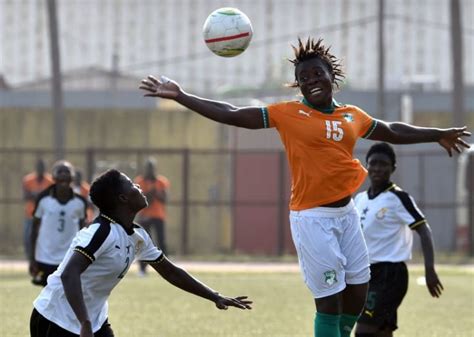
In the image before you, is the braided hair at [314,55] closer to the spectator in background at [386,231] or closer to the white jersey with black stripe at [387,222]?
Answer: the spectator in background at [386,231]

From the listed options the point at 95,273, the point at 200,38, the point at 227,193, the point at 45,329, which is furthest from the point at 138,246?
the point at 200,38

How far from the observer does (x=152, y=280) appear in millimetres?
19609

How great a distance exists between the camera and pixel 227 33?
803 cm

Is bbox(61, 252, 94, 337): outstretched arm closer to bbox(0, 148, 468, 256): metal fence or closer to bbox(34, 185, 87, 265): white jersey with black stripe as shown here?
bbox(34, 185, 87, 265): white jersey with black stripe

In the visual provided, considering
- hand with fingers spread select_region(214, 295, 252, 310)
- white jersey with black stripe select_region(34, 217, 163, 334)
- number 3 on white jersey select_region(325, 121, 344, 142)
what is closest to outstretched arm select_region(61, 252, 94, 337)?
white jersey with black stripe select_region(34, 217, 163, 334)

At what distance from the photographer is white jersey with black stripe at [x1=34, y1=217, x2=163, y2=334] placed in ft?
23.3

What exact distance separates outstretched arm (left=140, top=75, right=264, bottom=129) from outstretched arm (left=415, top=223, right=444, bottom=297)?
2.22 m

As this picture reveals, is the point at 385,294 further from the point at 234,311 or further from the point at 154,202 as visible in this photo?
the point at 154,202

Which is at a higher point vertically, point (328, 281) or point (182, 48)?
point (182, 48)

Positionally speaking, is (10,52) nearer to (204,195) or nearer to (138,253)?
(204,195)

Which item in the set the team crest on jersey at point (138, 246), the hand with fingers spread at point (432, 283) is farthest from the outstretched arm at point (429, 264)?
the team crest on jersey at point (138, 246)

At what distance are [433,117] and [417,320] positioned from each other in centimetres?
1919

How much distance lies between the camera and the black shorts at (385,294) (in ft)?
31.6

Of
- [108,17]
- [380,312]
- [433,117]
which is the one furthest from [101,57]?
[380,312]
